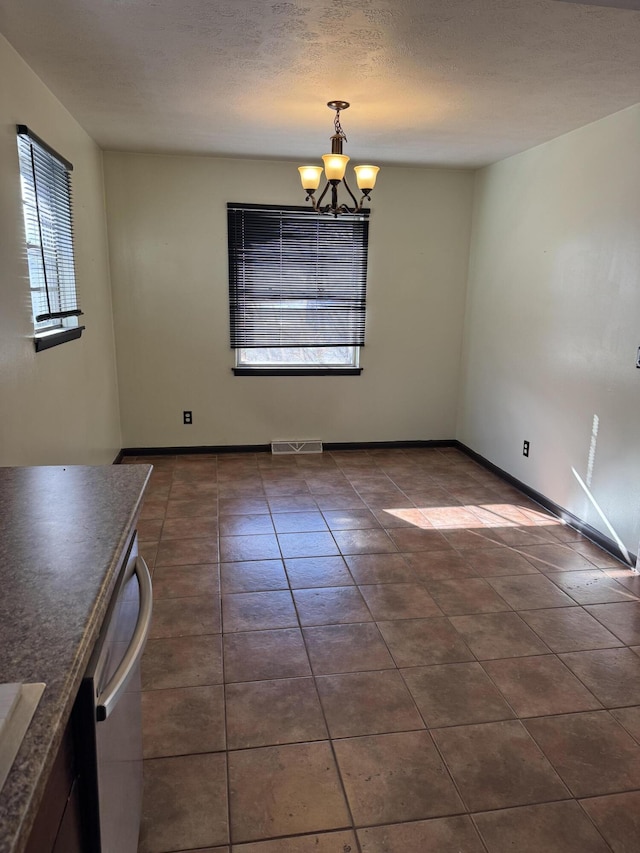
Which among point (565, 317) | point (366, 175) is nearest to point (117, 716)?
point (366, 175)

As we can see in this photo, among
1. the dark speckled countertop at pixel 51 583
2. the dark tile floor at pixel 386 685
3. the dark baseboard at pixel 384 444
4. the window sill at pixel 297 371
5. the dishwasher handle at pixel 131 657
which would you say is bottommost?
the dark tile floor at pixel 386 685

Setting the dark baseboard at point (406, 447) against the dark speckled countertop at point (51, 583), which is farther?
the dark baseboard at point (406, 447)

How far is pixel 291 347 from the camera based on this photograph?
197 inches

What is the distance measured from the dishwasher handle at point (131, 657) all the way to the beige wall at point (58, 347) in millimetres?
1258

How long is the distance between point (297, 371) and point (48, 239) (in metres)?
2.42

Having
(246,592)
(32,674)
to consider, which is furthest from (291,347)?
(32,674)

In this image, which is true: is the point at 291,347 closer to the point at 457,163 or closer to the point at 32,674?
the point at 457,163

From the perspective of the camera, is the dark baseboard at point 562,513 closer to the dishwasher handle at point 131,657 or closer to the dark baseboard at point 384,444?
the dark baseboard at point 384,444

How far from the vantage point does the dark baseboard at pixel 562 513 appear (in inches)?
129

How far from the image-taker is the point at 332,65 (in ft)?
8.25

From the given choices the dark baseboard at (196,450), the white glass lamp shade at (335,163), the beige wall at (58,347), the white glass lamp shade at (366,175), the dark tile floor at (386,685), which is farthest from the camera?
the dark baseboard at (196,450)

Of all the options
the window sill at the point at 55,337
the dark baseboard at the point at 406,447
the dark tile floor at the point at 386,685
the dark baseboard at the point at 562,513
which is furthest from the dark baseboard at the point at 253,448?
the window sill at the point at 55,337

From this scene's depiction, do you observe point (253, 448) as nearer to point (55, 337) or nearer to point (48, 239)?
point (55, 337)

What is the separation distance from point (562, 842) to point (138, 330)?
165 inches
